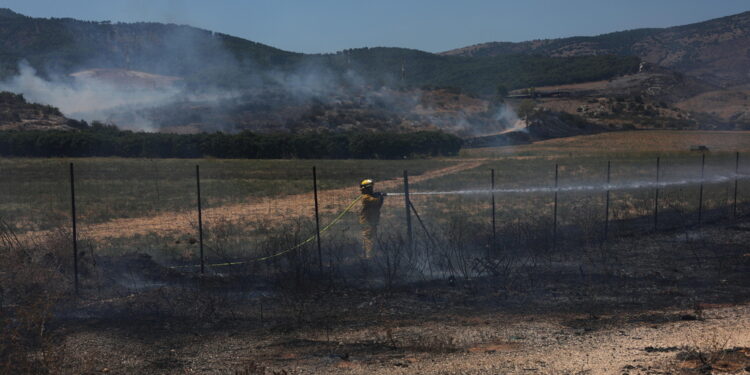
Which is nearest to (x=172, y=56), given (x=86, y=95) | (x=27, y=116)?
(x=86, y=95)

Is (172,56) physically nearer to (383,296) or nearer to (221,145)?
(221,145)

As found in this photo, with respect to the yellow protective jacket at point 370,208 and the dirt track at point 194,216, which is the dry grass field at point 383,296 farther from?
the yellow protective jacket at point 370,208

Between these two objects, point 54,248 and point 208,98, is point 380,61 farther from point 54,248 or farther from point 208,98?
point 54,248

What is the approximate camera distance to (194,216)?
19859 millimetres

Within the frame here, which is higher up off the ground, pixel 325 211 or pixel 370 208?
pixel 370 208

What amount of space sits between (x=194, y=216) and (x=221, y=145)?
27.8 m

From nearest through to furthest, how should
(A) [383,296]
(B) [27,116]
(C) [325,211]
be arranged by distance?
(A) [383,296] < (C) [325,211] < (B) [27,116]

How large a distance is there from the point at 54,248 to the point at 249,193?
47.4ft

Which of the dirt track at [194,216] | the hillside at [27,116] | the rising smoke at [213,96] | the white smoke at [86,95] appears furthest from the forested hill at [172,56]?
the dirt track at [194,216]

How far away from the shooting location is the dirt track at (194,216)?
17.2 metres

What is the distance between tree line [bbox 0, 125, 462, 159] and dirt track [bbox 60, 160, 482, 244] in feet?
73.7

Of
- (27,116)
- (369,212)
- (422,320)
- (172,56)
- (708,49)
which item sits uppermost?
(172,56)

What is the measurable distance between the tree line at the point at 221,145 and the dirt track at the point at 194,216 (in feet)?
73.7

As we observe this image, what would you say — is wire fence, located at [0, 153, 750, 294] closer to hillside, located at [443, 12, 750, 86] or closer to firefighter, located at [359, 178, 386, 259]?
firefighter, located at [359, 178, 386, 259]
